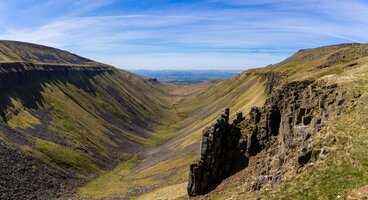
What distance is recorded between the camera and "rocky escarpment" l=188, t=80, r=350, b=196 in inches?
1898

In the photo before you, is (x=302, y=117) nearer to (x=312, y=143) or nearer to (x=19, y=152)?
(x=312, y=143)

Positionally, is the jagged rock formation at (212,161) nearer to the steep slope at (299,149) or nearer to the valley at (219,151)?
the steep slope at (299,149)

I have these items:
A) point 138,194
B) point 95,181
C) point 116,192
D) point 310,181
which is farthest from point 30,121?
point 310,181

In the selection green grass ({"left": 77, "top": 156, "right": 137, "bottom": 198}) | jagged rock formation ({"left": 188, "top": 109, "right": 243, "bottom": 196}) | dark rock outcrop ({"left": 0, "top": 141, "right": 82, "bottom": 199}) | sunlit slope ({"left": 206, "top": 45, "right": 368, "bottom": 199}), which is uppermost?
sunlit slope ({"left": 206, "top": 45, "right": 368, "bottom": 199})

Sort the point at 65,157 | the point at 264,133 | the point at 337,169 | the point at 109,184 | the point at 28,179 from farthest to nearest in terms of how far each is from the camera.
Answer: the point at 65,157
the point at 109,184
the point at 28,179
the point at 264,133
the point at 337,169

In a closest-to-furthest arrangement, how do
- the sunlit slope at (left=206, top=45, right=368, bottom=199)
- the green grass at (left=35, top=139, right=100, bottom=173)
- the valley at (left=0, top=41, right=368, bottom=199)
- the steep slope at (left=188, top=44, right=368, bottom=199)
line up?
the sunlit slope at (left=206, top=45, right=368, bottom=199) < the steep slope at (left=188, top=44, right=368, bottom=199) < the valley at (left=0, top=41, right=368, bottom=199) < the green grass at (left=35, top=139, right=100, bottom=173)

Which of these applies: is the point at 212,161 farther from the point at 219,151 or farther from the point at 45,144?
the point at 45,144

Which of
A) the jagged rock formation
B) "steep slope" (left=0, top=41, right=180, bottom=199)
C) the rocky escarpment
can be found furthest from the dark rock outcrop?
the rocky escarpment

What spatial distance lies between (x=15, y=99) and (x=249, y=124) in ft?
462

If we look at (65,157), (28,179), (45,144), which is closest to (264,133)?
(28,179)

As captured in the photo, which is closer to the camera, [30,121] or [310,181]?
[310,181]

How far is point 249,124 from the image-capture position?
67938 millimetres

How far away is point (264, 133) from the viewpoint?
62781 millimetres

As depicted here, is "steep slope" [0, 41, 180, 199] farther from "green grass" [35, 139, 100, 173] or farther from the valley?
the valley
